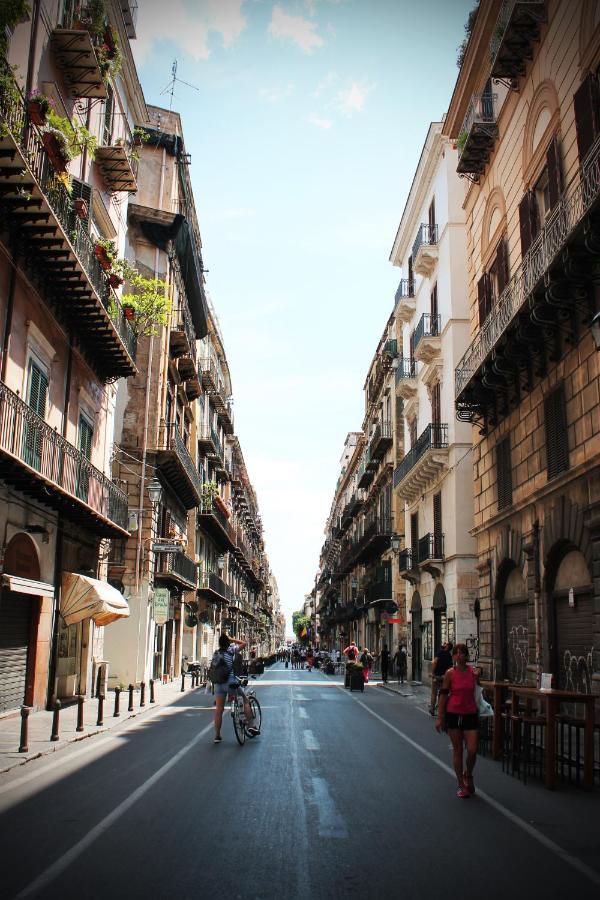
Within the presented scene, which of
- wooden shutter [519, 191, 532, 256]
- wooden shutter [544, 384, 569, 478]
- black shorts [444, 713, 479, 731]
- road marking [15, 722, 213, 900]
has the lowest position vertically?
road marking [15, 722, 213, 900]

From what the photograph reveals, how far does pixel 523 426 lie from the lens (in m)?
19.3

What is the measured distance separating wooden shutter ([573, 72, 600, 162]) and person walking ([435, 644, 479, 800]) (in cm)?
976

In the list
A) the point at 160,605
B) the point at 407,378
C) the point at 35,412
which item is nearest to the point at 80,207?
the point at 35,412

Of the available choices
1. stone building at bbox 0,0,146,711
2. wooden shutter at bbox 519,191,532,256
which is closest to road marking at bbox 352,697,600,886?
stone building at bbox 0,0,146,711

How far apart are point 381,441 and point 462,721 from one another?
1458 inches

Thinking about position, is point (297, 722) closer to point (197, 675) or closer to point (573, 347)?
point (573, 347)

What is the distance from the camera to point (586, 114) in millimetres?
15086

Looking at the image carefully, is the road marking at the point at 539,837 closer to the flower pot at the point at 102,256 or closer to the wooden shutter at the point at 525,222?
the wooden shutter at the point at 525,222

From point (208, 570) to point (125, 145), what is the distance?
28960 millimetres

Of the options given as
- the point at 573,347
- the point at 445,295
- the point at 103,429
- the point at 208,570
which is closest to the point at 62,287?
the point at 103,429

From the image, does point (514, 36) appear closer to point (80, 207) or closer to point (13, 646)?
point (80, 207)

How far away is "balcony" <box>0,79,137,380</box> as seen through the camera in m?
13.7

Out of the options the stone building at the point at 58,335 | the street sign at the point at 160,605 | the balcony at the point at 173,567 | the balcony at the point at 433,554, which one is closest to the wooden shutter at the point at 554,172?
the stone building at the point at 58,335

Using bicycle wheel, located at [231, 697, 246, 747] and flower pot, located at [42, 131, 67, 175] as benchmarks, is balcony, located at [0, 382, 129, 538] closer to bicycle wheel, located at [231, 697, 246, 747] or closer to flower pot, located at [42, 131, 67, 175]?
flower pot, located at [42, 131, 67, 175]
